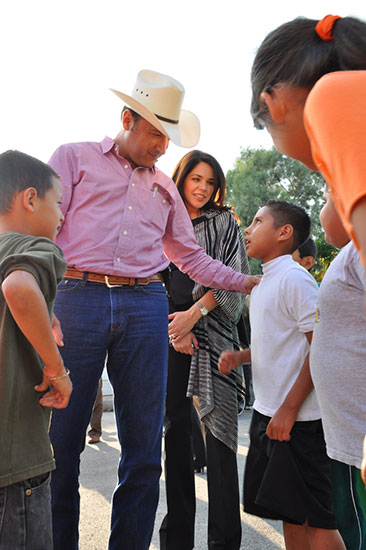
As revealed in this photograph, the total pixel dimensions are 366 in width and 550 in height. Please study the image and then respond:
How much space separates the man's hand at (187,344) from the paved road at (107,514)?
996 mm

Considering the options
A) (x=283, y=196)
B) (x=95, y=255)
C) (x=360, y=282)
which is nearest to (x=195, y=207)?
(x=95, y=255)

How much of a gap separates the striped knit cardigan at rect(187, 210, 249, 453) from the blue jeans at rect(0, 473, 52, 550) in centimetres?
129

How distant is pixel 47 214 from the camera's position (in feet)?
5.91

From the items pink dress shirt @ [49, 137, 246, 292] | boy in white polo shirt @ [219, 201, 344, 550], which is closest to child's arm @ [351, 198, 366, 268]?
boy in white polo shirt @ [219, 201, 344, 550]

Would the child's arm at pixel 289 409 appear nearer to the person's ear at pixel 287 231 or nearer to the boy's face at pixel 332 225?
the boy's face at pixel 332 225

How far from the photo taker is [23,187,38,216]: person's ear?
5.74ft

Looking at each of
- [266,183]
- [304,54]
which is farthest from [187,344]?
[266,183]

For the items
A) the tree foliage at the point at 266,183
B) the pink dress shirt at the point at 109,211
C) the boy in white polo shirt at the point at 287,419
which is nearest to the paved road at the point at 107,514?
the boy in white polo shirt at the point at 287,419

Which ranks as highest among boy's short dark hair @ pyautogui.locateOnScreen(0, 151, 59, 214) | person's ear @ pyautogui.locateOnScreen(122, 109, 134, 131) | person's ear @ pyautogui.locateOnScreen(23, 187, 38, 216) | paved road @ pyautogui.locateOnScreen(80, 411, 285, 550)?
person's ear @ pyautogui.locateOnScreen(122, 109, 134, 131)

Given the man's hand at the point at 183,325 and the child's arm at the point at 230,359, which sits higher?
the man's hand at the point at 183,325

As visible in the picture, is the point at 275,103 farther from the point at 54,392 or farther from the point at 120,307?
the point at 120,307

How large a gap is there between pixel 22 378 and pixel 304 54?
1.18 m

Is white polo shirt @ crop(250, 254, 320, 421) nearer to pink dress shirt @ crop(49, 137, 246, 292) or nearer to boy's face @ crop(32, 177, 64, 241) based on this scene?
pink dress shirt @ crop(49, 137, 246, 292)

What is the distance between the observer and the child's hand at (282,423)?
2214mm
